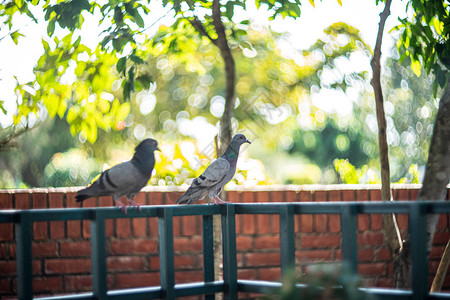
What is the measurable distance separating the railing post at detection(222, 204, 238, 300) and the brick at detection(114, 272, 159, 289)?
1.26 m

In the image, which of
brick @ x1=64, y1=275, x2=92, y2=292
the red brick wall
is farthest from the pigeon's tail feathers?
brick @ x1=64, y1=275, x2=92, y2=292

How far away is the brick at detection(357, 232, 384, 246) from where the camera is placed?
453 cm

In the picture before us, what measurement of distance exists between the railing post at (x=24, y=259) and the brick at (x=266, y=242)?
221 cm

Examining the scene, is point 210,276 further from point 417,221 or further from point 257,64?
point 257,64

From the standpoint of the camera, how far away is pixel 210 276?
3.07 m

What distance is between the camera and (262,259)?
4.41m

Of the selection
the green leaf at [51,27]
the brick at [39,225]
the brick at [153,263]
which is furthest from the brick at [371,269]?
the green leaf at [51,27]

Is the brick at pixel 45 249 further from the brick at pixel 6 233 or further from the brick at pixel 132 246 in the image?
the brick at pixel 132 246

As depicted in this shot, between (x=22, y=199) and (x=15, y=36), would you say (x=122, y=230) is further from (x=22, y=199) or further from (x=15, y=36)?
(x=15, y=36)

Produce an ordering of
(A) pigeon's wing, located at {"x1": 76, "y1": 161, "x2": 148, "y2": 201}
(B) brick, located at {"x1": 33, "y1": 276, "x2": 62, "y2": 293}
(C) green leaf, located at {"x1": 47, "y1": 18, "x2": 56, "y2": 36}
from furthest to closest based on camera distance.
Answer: (B) brick, located at {"x1": 33, "y1": 276, "x2": 62, "y2": 293} < (C) green leaf, located at {"x1": 47, "y1": 18, "x2": 56, "y2": 36} < (A) pigeon's wing, located at {"x1": 76, "y1": 161, "x2": 148, "y2": 201}

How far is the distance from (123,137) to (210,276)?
13647mm

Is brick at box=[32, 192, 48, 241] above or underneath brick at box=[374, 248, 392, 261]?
above

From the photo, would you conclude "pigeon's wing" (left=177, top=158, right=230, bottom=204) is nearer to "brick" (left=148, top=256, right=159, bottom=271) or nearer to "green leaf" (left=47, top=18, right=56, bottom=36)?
"brick" (left=148, top=256, right=159, bottom=271)

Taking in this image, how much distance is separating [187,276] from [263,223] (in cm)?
64
